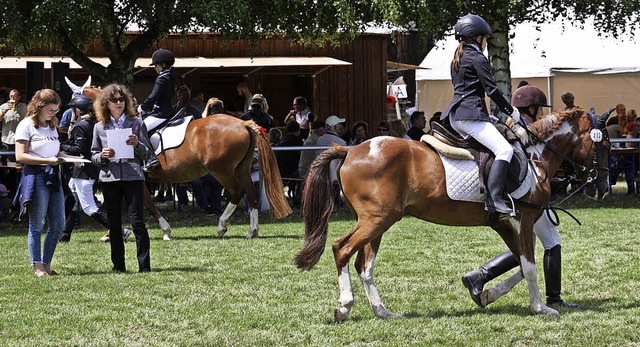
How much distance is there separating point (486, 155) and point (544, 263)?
119 cm

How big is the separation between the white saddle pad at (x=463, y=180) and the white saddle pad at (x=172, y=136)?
7809mm

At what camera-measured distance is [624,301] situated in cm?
952

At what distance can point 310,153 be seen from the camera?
65.5ft

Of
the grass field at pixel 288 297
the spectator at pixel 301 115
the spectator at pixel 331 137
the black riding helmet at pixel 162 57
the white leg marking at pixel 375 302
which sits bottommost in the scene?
the grass field at pixel 288 297

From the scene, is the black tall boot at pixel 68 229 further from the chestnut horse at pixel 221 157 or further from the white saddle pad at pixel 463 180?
the white saddle pad at pixel 463 180

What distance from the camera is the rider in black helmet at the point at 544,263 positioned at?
369 inches

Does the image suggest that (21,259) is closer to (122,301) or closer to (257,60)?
(122,301)

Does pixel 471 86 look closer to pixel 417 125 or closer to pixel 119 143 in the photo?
pixel 119 143

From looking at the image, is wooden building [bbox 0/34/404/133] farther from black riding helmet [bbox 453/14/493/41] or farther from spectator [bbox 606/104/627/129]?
black riding helmet [bbox 453/14/493/41]

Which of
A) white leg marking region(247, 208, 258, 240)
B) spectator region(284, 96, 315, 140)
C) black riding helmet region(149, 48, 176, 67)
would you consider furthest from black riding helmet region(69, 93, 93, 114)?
spectator region(284, 96, 315, 140)

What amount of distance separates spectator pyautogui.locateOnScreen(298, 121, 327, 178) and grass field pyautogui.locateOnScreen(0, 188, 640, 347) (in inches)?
161

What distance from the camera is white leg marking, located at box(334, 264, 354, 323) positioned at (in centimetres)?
861

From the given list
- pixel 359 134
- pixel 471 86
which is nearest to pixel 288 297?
pixel 471 86

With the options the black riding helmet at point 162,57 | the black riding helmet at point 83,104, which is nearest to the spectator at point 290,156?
the black riding helmet at point 162,57
